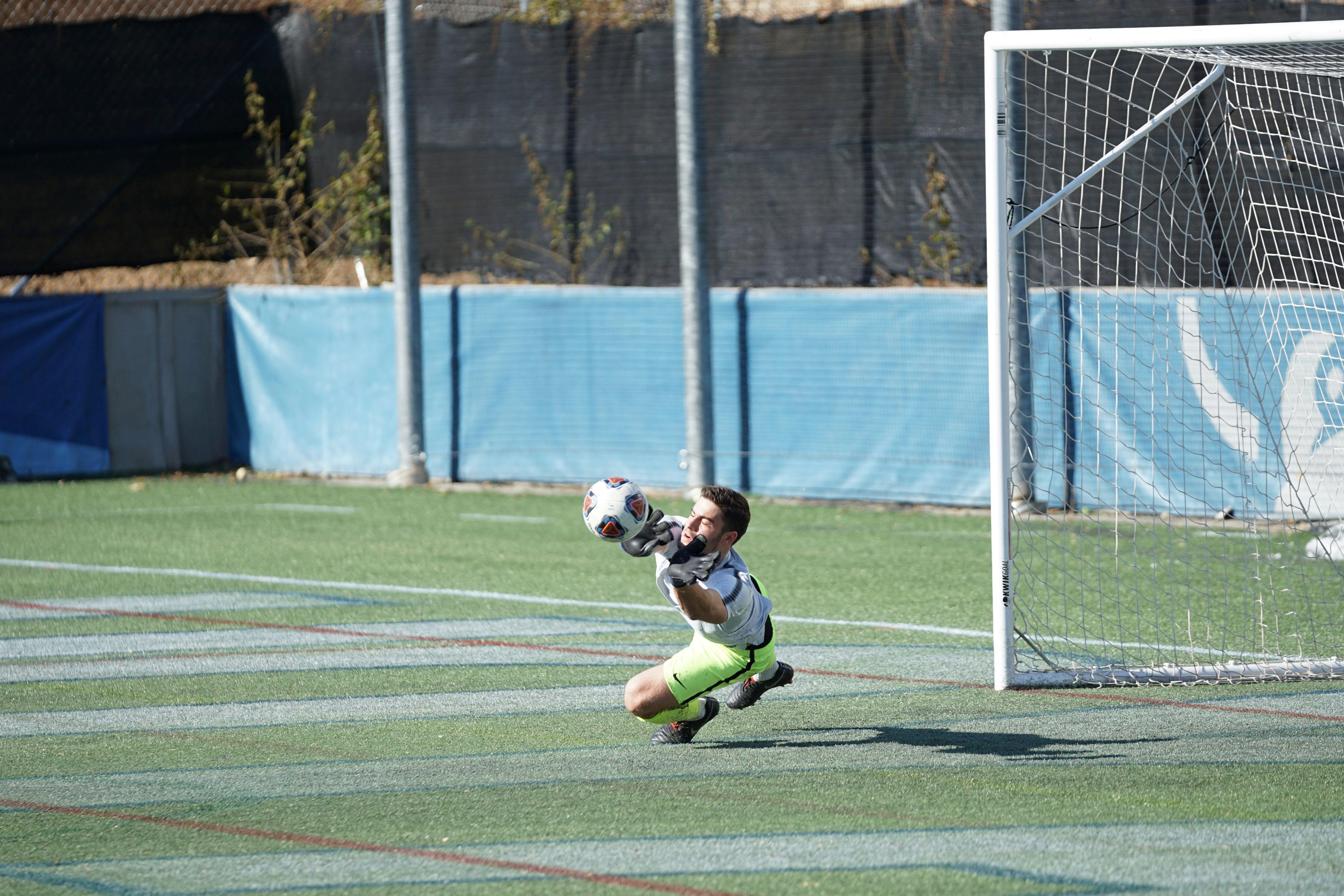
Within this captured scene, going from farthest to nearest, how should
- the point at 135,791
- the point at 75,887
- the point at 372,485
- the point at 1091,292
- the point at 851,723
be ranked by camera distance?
1. the point at 372,485
2. the point at 1091,292
3. the point at 851,723
4. the point at 135,791
5. the point at 75,887

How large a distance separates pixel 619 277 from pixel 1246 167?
276 inches

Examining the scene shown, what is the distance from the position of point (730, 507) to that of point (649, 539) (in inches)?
18.4

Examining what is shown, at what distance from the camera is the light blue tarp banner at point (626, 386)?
1497 centimetres

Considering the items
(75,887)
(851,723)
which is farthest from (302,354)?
(75,887)

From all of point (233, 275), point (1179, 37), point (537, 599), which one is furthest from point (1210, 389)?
point (233, 275)

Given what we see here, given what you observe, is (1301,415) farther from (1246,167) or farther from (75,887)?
(75,887)

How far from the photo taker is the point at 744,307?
16000 millimetres

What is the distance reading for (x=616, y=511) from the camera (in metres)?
5.72

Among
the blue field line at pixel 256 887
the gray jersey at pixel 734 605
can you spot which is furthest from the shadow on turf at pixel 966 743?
the blue field line at pixel 256 887

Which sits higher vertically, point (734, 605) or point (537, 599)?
point (734, 605)

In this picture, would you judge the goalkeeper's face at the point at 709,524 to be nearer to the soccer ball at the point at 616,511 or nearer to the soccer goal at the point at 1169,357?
the soccer ball at the point at 616,511

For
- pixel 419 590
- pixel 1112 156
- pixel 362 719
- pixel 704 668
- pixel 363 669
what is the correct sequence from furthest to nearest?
pixel 419 590 < pixel 363 669 < pixel 1112 156 < pixel 362 719 < pixel 704 668

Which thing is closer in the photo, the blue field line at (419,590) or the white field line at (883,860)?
the white field line at (883,860)

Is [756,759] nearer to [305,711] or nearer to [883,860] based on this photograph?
[883,860]
